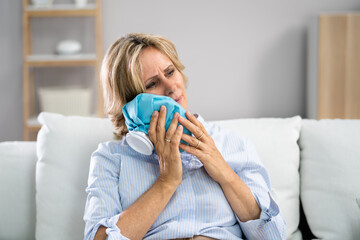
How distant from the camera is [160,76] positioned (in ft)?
4.16

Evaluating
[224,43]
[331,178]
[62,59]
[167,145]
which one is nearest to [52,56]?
[62,59]

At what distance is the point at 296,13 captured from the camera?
351 centimetres

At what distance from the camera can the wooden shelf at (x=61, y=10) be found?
317 cm

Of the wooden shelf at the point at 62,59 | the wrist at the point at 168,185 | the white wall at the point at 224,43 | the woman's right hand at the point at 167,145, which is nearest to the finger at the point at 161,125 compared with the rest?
the woman's right hand at the point at 167,145

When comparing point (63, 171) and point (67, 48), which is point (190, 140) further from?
point (67, 48)

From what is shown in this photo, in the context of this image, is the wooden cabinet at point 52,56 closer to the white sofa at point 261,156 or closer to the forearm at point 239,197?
the white sofa at point 261,156

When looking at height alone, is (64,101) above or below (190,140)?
below

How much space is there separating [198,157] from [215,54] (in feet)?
8.24

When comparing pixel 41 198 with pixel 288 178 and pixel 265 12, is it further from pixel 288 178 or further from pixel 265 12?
pixel 265 12

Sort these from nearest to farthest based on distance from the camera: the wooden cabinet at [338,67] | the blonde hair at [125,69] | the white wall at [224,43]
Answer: the blonde hair at [125,69] → the wooden cabinet at [338,67] → the white wall at [224,43]

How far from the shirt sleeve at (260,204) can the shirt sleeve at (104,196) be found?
38 centimetres

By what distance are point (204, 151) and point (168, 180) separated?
13 centimetres

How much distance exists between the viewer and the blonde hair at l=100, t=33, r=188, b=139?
126 cm

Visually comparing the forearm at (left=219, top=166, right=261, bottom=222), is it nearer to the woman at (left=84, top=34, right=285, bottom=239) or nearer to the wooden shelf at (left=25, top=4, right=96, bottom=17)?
the woman at (left=84, top=34, right=285, bottom=239)
